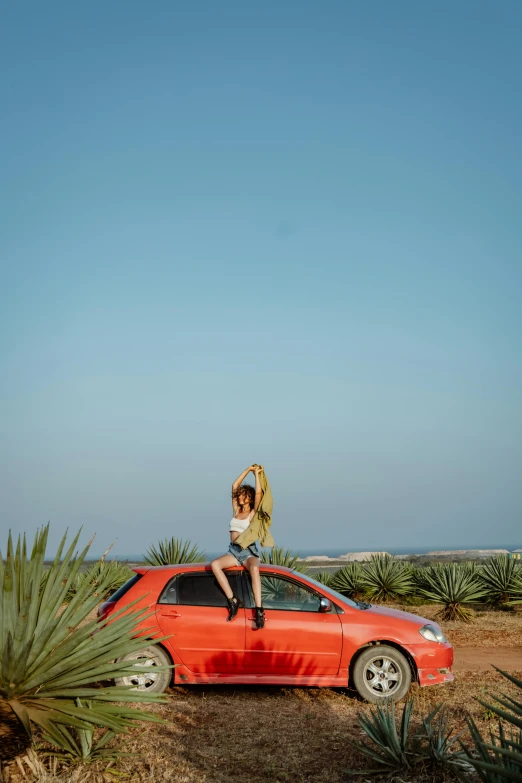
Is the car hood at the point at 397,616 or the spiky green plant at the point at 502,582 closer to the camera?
the car hood at the point at 397,616

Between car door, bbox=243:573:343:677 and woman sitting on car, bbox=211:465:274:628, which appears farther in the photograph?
woman sitting on car, bbox=211:465:274:628

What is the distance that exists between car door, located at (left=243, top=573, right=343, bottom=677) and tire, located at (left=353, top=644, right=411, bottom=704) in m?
0.28

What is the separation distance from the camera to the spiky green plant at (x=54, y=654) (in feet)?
15.8

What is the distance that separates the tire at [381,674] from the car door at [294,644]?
0.92 ft

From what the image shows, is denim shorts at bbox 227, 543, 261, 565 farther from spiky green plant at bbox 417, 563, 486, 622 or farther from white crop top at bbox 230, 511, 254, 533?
spiky green plant at bbox 417, 563, 486, 622

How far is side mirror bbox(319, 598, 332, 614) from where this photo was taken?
27.4 ft

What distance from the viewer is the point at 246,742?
647 cm

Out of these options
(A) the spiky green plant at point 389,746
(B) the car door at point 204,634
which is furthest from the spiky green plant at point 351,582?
(A) the spiky green plant at point 389,746

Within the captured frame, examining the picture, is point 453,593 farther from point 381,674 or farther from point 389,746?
point 389,746

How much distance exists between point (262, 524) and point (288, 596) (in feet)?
2.99

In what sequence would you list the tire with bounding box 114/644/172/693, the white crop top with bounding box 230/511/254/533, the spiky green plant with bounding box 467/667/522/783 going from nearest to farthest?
the spiky green plant with bounding box 467/667/522/783 < the tire with bounding box 114/644/172/693 < the white crop top with bounding box 230/511/254/533

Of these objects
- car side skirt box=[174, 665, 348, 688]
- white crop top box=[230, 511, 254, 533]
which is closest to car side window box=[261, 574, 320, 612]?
white crop top box=[230, 511, 254, 533]

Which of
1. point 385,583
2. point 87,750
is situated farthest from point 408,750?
point 385,583

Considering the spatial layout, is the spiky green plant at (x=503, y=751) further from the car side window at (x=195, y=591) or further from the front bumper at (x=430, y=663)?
the car side window at (x=195, y=591)
